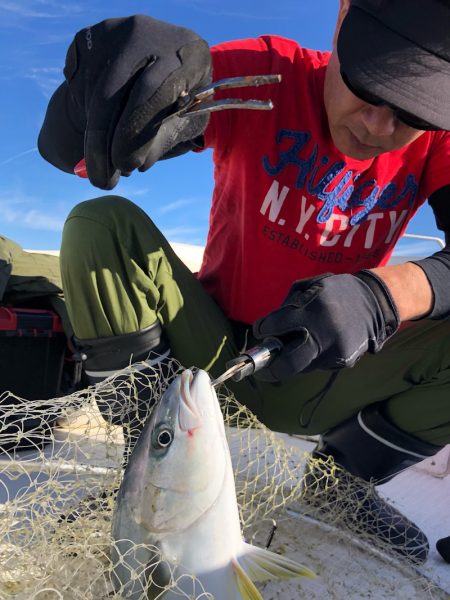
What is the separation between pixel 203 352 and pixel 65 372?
1.25 metres

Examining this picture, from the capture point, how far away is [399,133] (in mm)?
1775

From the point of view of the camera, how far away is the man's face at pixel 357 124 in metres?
1.71

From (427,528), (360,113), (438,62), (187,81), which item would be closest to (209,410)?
(187,81)

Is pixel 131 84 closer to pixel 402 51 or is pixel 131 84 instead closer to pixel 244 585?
pixel 402 51

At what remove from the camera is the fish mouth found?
1359mm

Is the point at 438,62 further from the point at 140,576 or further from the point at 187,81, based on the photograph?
the point at 140,576

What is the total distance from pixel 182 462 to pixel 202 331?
2.66ft

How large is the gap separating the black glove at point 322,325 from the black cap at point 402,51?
1.82 ft

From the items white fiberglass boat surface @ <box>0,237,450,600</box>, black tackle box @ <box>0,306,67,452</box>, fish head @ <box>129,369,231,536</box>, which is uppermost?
fish head @ <box>129,369,231,536</box>

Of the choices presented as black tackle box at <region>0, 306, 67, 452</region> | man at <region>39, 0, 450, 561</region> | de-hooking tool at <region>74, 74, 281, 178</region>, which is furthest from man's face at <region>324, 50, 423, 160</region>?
black tackle box at <region>0, 306, 67, 452</region>

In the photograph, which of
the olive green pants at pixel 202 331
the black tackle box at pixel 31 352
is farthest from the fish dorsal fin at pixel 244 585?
the black tackle box at pixel 31 352

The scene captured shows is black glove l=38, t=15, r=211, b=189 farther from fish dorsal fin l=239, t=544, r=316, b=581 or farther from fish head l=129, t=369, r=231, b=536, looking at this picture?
fish dorsal fin l=239, t=544, r=316, b=581

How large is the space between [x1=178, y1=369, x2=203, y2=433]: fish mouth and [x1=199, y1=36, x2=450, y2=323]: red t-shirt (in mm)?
852

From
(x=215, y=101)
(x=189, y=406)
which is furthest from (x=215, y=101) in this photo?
(x=189, y=406)
